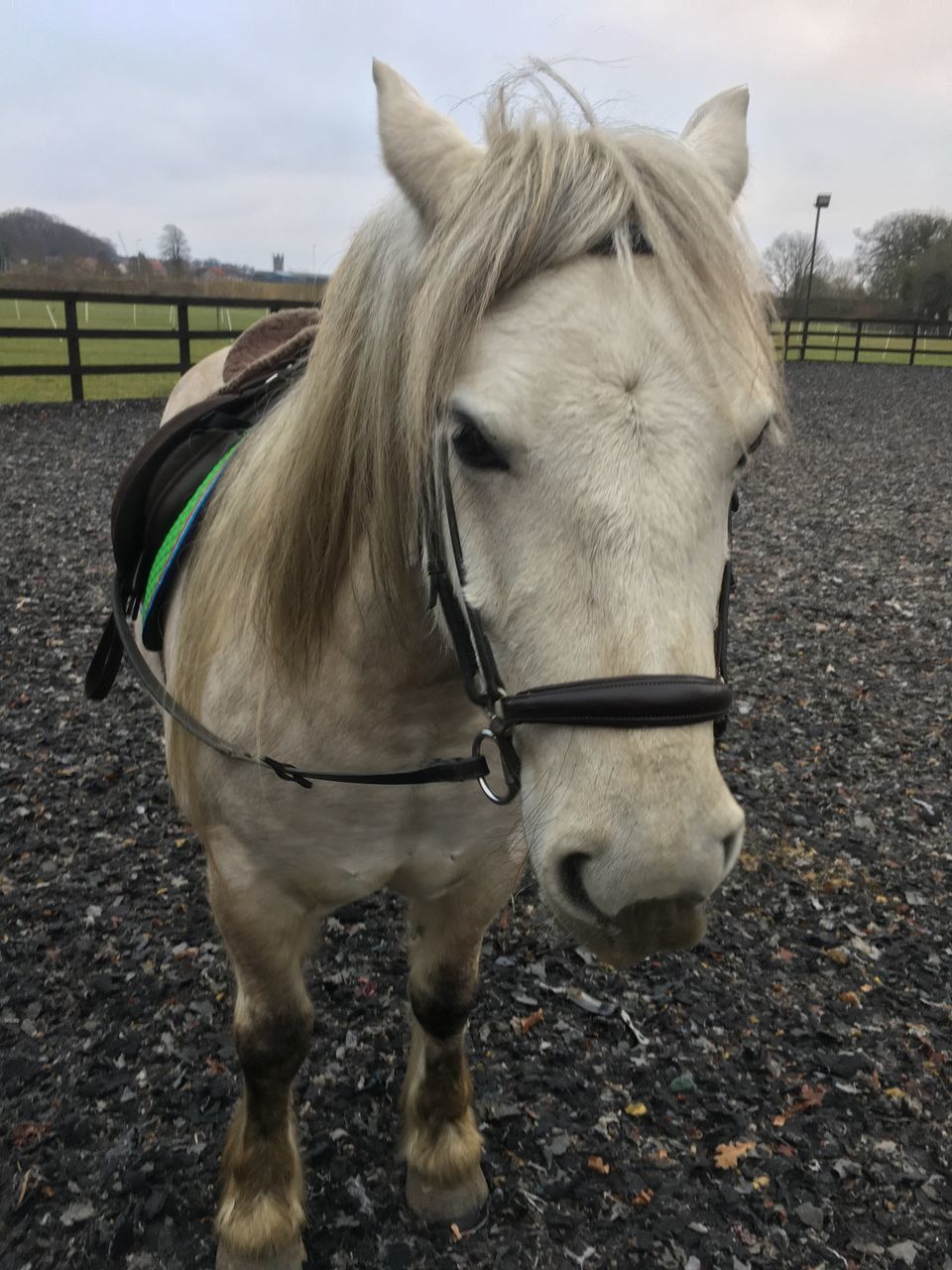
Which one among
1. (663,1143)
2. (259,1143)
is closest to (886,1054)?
(663,1143)

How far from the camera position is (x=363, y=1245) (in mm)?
2273

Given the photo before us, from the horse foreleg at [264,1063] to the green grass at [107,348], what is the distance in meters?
13.3

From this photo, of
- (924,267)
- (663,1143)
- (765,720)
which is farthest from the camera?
(924,267)

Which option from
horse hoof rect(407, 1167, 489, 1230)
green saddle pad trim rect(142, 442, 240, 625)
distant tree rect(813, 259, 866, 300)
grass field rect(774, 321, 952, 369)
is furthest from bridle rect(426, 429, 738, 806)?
distant tree rect(813, 259, 866, 300)

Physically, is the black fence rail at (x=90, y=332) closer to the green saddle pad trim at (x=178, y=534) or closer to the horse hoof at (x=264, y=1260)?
the green saddle pad trim at (x=178, y=534)

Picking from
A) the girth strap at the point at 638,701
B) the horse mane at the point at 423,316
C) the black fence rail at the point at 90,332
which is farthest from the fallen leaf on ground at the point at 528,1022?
the black fence rail at the point at 90,332

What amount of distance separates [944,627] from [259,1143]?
5999 mm

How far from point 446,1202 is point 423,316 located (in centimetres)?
219

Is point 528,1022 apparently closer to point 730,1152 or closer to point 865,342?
point 730,1152

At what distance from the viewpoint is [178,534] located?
2.46 metres

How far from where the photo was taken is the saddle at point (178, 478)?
2488 mm

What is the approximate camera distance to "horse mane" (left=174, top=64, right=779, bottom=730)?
133 centimetres

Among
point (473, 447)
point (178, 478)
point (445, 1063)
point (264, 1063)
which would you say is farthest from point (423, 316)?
point (445, 1063)

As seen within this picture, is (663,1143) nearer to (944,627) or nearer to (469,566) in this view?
(469,566)
